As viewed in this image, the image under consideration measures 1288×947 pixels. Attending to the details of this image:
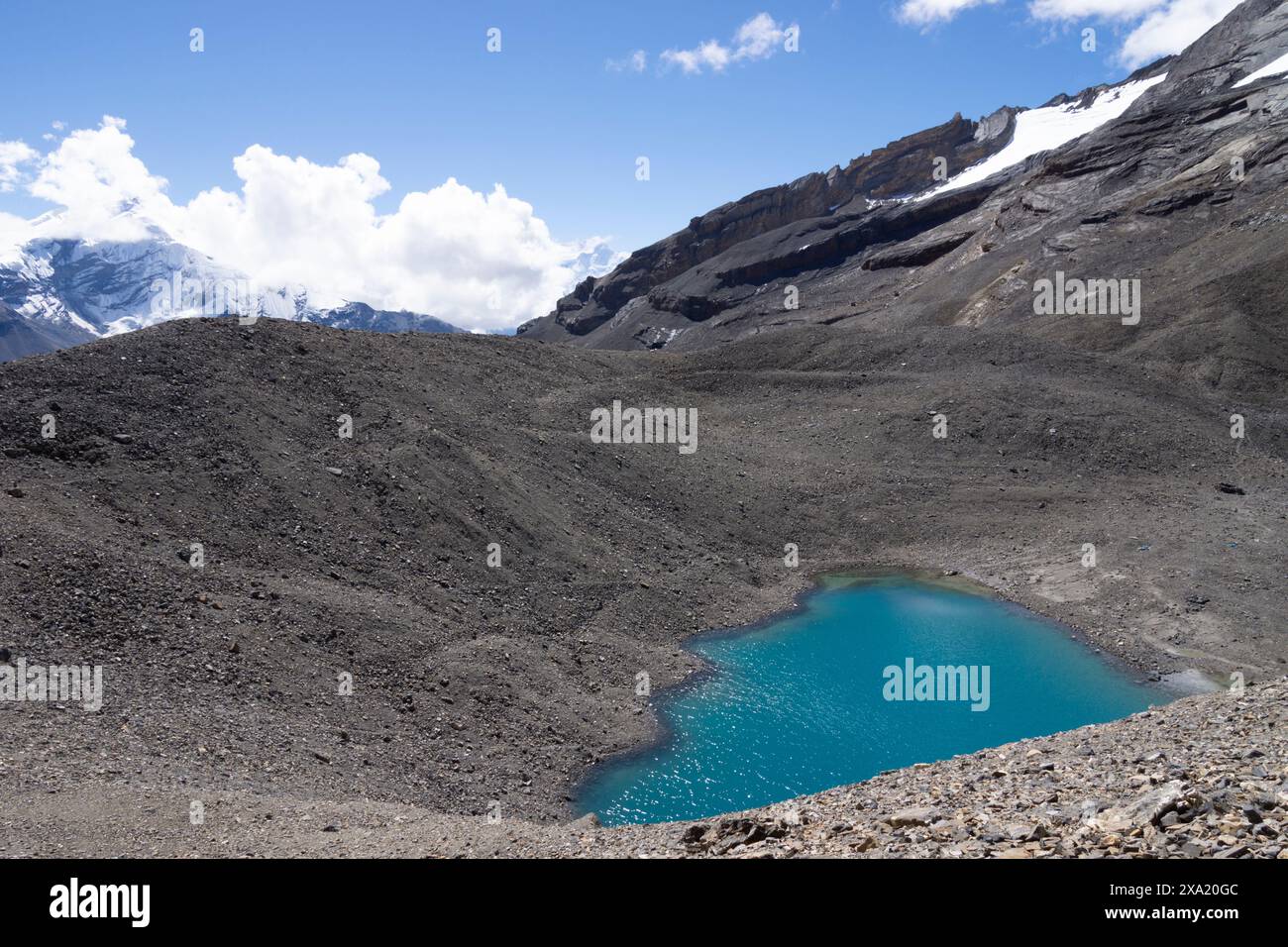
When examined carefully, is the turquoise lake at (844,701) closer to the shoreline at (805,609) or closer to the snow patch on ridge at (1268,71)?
the shoreline at (805,609)

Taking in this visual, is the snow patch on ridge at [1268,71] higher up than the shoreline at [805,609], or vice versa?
the snow patch on ridge at [1268,71]

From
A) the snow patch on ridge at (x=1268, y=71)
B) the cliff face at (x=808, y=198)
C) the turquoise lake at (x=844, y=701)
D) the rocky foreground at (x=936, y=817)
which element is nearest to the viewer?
the rocky foreground at (x=936, y=817)

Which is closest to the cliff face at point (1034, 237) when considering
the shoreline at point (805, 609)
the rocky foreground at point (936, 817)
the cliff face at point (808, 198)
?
the cliff face at point (808, 198)

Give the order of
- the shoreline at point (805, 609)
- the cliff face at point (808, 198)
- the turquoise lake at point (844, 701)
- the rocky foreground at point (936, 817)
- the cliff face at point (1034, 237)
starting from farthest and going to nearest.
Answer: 1. the cliff face at point (808, 198)
2. the cliff face at point (1034, 237)
3. the shoreline at point (805, 609)
4. the turquoise lake at point (844, 701)
5. the rocky foreground at point (936, 817)

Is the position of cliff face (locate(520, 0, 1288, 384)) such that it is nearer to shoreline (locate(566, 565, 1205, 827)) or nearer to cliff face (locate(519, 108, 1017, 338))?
cliff face (locate(519, 108, 1017, 338))

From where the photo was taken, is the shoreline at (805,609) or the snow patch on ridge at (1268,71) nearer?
the shoreline at (805,609)

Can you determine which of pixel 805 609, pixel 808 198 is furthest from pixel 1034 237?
pixel 808 198

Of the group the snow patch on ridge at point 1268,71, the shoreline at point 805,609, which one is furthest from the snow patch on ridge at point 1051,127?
the shoreline at point 805,609

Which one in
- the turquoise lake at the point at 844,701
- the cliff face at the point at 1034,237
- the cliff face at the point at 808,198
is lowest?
the turquoise lake at the point at 844,701
